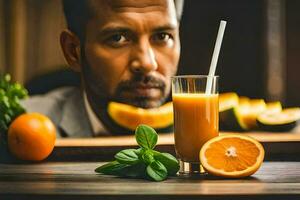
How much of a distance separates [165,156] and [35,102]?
0.90 meters

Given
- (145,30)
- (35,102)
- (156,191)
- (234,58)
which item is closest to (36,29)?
(35,102)

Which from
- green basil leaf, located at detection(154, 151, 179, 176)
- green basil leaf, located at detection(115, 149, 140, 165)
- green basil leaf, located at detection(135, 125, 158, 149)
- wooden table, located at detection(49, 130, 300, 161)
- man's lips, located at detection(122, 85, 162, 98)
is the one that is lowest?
wooden table, located at detection(49, 130, 300, 161)

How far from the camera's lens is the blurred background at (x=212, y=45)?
7.22 ft

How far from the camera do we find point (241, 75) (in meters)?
2.24

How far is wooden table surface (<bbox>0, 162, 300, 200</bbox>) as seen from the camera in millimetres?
1333

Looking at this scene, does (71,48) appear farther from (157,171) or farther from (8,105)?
(157,171)

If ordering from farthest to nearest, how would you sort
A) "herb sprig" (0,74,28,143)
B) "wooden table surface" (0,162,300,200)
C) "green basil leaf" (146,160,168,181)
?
"herb sprig" (0,74,28,143) < "green basil leaf" (146,160,168,181) < "wooden table surface" (0,162,300,200)

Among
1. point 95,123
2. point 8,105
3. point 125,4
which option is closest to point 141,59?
point 125,4

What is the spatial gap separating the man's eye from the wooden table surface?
642mm

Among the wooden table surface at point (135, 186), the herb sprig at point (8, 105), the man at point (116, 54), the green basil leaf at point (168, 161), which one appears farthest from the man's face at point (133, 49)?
the green basil leaf at point (168, 161)

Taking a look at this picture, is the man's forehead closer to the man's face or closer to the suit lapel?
the man's face

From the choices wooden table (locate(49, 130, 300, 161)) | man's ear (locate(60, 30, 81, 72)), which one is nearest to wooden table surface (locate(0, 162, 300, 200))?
wooden table (locate(49, 130, 300, 161))

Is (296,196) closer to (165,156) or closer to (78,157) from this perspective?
(165,156)

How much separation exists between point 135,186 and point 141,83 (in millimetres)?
732
